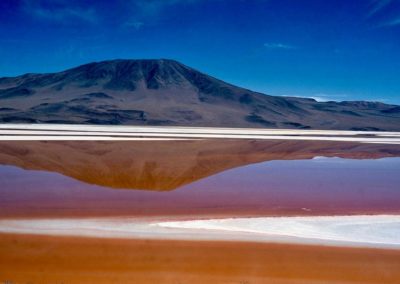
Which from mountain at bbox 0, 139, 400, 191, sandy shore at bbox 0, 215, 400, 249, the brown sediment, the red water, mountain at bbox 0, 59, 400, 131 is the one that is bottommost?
the brown sediment

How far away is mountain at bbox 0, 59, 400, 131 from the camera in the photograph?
8038 centimetres

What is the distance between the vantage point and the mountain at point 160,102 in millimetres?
80375

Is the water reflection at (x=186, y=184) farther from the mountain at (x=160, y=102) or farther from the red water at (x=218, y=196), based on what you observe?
the mountain at (x=160, y=102)

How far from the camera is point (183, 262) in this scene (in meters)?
5.92

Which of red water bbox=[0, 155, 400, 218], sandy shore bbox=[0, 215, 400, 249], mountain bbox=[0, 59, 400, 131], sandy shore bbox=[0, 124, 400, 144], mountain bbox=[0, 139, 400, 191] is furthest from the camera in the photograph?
mountain bbox=[0, 59, 400, 131]

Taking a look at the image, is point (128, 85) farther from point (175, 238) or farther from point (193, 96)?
point (175, 238)

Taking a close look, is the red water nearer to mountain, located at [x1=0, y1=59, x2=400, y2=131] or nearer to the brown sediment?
the brown sediment

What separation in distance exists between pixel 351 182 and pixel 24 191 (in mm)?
8997

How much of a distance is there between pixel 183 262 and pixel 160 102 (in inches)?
3661

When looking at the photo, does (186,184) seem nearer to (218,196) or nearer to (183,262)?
(218,196)

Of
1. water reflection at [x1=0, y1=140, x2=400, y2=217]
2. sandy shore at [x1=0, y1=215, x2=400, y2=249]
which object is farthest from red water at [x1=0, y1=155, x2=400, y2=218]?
sandy shore at [x1=0, y1=215, x2=400, y2=249]

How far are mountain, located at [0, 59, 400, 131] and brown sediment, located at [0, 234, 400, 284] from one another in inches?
2405

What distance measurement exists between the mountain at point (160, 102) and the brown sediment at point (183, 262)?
6107 centimetres

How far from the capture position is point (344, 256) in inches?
252
